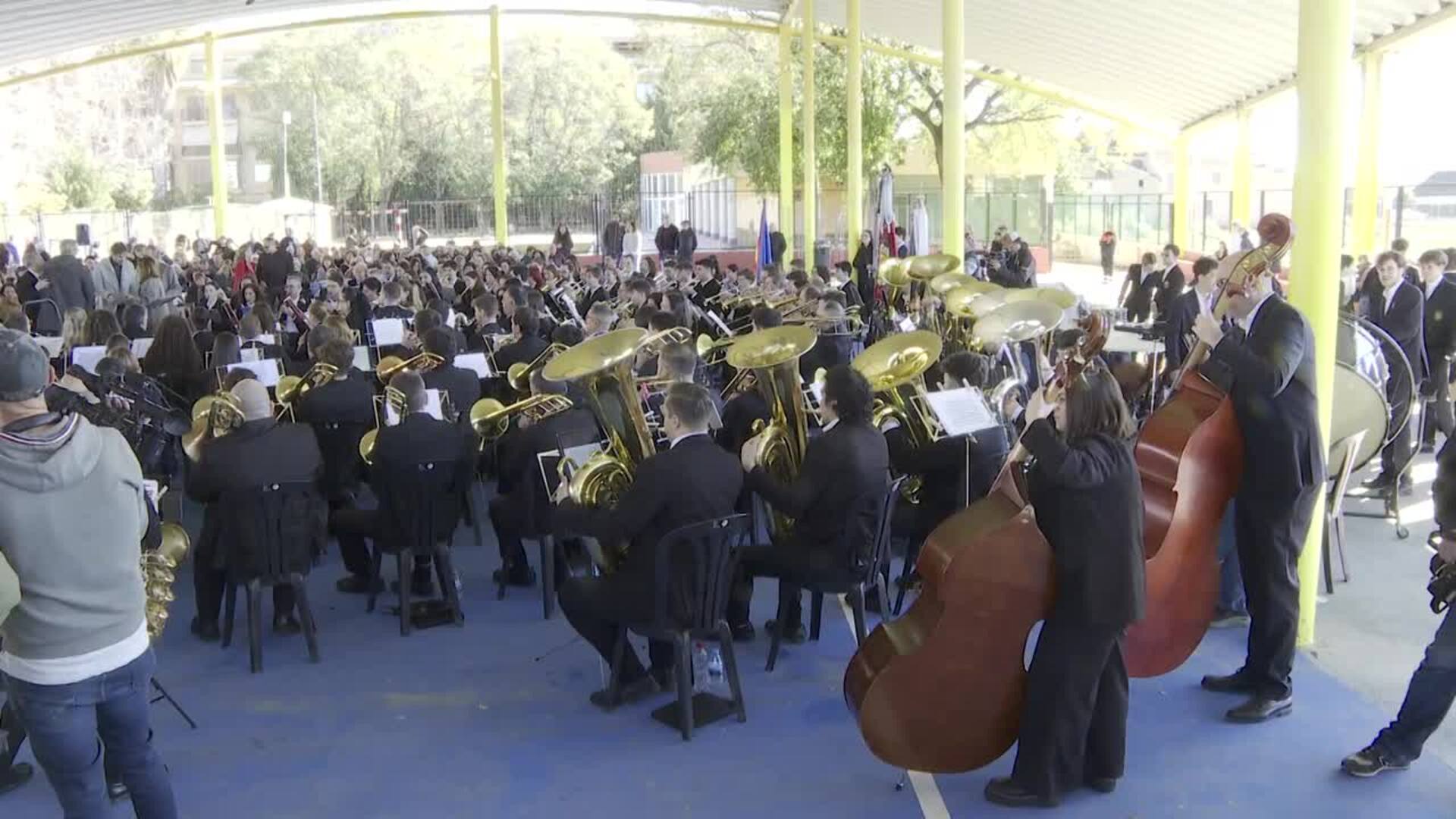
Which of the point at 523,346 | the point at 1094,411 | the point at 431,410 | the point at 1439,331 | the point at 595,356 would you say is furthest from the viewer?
the point at 1439,331

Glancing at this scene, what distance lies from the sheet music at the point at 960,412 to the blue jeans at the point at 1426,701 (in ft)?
6.23

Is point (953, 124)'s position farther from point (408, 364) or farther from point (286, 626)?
point (286, 626)

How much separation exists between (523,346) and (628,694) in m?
3.28

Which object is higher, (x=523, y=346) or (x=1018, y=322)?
(x=1018, y=322)

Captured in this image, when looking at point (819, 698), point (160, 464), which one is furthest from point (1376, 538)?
point (160, 464)

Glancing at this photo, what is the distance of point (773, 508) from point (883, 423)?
43.9 inches

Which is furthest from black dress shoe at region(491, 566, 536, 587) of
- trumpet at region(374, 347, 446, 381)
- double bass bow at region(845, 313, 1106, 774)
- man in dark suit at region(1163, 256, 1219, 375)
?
man in dark suit at region(1163, 256, 1219, 375)

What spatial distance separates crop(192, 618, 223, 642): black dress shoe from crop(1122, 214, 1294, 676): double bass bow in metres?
4.51

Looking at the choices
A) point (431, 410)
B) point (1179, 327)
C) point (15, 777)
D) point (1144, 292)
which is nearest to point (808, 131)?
point (1144, 292)

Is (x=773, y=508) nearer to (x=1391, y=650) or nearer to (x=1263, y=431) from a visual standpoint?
(x=1263, y=431)

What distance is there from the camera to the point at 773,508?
5.79 metres

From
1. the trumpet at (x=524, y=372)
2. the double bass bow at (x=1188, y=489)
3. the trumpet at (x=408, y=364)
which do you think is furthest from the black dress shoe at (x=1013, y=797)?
the trumpet at (x=408, y=364)

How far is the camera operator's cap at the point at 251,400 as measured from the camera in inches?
225

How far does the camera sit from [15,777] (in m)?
4.74
